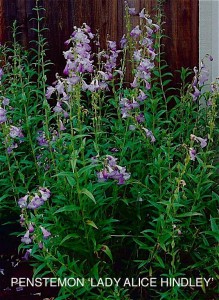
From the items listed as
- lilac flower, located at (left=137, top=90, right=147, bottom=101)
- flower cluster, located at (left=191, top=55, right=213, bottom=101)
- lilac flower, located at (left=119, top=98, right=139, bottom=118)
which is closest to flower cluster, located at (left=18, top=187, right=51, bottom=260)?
lilac flower, located at (left=119, top=98, right=139, bottom=118)

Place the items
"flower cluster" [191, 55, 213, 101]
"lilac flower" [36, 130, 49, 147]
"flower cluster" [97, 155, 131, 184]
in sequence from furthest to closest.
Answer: "flower cluster" [191, 55, 213, 101]
"lilac flower" [36, 130, 49, 147]
"flower cluster" [97, 155, 131, 184]

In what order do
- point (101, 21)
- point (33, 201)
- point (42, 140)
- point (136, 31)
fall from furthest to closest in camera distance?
point (101, 21) → point (136, 31) → point (42, 140) → point (33, 201)

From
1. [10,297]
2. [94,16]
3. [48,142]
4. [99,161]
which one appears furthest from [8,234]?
[94,16]

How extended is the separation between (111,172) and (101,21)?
2.56 metres

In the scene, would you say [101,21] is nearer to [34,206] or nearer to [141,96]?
[141,96]

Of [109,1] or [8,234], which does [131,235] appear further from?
[109,1]

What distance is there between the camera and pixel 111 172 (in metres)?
3.15

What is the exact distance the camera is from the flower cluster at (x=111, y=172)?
10.3 feet

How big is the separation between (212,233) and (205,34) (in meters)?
2.27

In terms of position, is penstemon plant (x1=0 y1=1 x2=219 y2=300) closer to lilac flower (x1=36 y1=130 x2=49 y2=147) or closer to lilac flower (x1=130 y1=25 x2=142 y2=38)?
lilac flower (x1=36 y1=130 x2=49 y2=147)

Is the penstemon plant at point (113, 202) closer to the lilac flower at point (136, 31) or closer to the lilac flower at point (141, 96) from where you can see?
the lilac flower at point (141, 96)

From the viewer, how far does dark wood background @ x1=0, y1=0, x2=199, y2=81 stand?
527 cm

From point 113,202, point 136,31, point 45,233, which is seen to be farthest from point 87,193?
point 136,31

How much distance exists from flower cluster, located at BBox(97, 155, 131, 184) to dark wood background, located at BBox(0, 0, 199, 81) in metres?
2.27
